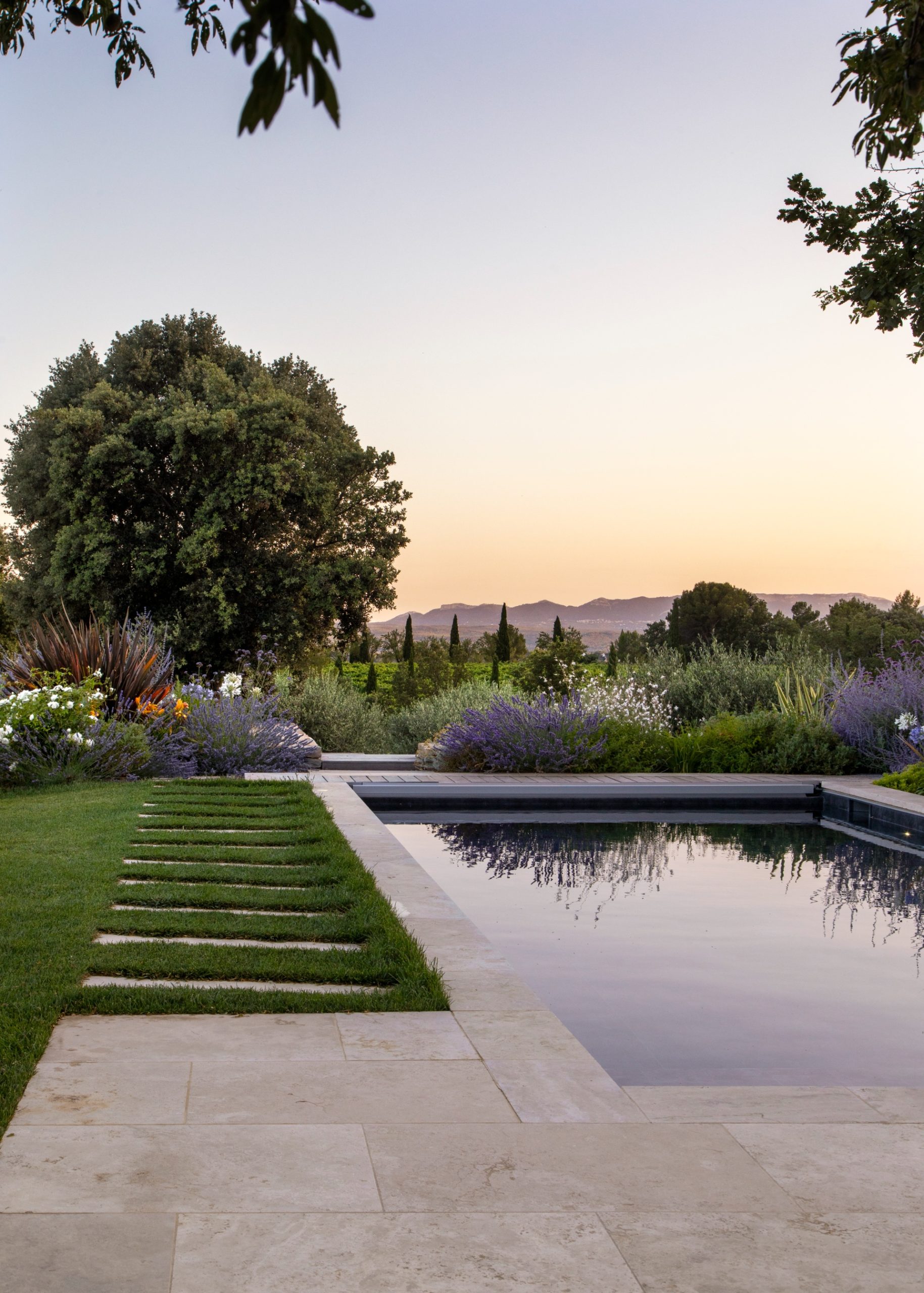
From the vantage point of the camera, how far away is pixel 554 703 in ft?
36.1

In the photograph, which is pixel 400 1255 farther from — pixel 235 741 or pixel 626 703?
pixel 626 703

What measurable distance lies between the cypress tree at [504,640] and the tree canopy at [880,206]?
20868 millimetres

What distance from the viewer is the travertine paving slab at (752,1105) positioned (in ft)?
8.63

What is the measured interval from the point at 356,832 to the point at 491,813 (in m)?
2.46

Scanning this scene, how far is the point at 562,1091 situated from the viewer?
275 cm

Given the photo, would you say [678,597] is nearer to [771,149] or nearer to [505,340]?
[505,340]

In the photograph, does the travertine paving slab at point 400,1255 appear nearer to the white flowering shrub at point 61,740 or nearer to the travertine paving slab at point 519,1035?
the travertine paving slab at point 519,1035

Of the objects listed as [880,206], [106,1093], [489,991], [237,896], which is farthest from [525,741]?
[106,1093]

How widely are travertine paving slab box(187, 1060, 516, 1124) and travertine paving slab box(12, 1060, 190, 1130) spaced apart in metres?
0.05

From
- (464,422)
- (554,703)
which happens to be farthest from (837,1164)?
(464,422)

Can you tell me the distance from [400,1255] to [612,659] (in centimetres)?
1641

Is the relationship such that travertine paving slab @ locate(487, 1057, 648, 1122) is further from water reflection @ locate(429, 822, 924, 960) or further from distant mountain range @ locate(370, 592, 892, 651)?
distant mountain range @ locate(370, 592, 892, 651)

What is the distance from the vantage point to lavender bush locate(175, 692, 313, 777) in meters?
10.0

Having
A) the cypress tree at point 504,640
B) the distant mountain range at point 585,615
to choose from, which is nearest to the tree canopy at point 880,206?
the distant mountain range at point 585,615
